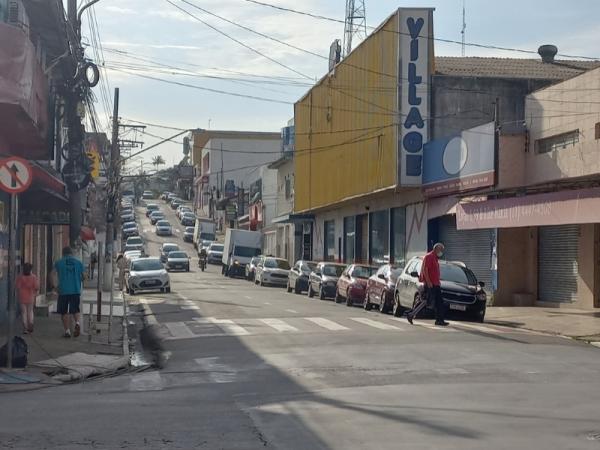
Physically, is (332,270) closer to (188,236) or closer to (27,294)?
(27,294)

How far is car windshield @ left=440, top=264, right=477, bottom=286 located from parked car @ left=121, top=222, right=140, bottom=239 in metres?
68.0

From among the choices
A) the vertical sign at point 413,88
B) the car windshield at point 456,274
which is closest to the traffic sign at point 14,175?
the car windshield at point 456,274

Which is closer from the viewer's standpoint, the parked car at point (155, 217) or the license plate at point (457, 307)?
the license plate at point (457, 307)

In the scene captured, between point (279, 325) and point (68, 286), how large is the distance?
4925 mm

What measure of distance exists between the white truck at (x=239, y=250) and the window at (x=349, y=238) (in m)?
10.1

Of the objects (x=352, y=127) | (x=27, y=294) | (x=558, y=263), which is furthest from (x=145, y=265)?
(x=27, y=294)

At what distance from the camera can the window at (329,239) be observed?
5669 cm

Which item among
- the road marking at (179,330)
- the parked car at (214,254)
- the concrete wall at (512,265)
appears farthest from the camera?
the parked car at (214,254)

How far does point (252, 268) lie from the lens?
56.5 m

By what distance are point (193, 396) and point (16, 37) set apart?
6.94 metres

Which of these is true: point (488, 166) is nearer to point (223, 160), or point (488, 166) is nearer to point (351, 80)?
point (351, 80)

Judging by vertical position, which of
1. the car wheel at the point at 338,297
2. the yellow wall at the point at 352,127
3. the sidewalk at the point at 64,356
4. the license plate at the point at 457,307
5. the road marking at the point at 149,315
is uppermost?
the yellow wall at the point at 352,127

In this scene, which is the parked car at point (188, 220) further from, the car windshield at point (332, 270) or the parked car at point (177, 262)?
the car windshield at point (332, 270)

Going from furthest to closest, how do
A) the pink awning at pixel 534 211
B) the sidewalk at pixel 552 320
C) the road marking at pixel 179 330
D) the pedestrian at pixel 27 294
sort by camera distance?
the pink awning at pixel 534 211 < the sidewalk at pixel 552 320 < the road marking at pixel 179 330 < the pedestrian at pixel 27 294
